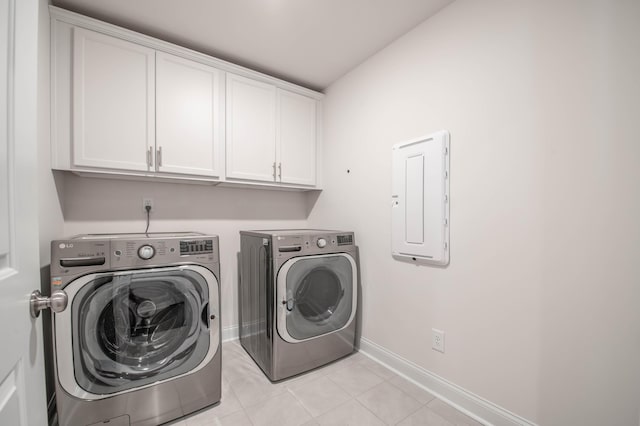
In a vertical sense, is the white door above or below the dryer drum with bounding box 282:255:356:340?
above

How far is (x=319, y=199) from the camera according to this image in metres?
2.75

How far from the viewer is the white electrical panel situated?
1.63m

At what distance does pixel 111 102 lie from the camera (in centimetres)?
170

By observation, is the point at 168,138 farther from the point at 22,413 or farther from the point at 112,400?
the point at 22,413

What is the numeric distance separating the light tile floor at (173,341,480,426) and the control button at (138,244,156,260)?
3.04 ft

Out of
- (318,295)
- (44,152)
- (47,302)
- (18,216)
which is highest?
(44,152)

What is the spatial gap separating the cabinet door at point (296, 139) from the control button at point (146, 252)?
125 centimetres

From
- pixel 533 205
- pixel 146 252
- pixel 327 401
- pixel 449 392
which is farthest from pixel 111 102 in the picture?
pixel 449 392

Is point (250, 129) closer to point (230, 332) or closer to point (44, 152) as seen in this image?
point (44, 152)

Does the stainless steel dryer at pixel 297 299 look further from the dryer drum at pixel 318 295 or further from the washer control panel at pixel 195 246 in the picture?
the washer control panel at pixel 195 246

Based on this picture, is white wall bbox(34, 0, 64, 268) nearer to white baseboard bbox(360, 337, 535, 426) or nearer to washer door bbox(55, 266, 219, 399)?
washer door bbox(55, 266, 219, 399)

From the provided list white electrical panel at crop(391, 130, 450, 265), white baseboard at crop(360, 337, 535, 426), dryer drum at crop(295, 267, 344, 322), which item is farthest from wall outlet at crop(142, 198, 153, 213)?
white baseboard at crop(360, 337, 535, 426)

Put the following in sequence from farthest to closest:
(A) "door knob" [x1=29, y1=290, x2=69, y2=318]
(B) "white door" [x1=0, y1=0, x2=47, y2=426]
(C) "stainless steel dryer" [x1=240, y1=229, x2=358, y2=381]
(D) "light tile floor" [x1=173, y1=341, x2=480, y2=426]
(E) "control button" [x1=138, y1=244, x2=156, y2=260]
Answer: (C) "stainless steel dryer" [x1=240, y1=229, x2=358, y2=381] → (D) "light tile floor" [x1=173, y1=341, x2=480, y2=426] → (E) "control button" [x1=138, y1=244, x2=156, y2=260] → (A) "door knob" [x1=29, y1=290, x2=69, y2=318] → (B) "white door" [x1=0, y1=0, x2=47, y2=426]

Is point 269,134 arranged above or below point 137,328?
above
